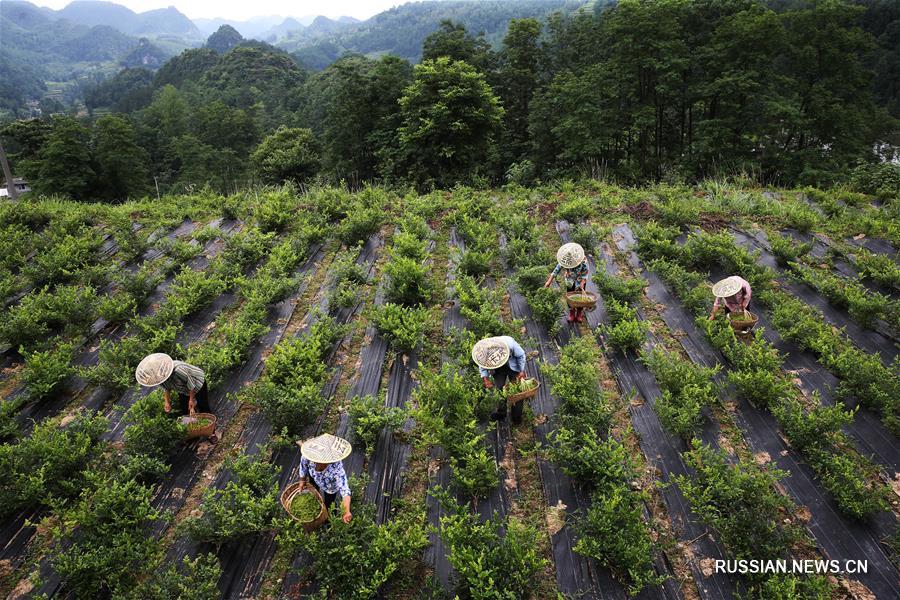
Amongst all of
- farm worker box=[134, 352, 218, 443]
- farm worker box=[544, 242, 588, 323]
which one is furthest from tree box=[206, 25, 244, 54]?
farm worker box=[134, 352, 218, 443]

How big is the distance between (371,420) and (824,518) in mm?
4443

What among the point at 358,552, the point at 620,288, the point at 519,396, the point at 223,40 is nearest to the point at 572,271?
the point at 620,288

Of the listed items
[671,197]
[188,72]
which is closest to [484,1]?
[188,72]

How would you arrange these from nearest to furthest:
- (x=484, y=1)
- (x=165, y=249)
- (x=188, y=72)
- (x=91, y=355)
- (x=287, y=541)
Answer: (x=287, y=541)
(x=91, y=355)
(x=165, y=249)
(x=188, y=72)
(x=484, y=1)

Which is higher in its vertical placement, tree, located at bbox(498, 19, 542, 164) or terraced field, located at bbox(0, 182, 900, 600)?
tree, located at bbox(498, 19, 542, 164)

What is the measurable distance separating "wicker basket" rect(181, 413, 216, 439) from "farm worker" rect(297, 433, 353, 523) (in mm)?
1646

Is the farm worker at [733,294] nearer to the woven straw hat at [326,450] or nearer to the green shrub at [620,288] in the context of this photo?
the green shrub at [620,288]

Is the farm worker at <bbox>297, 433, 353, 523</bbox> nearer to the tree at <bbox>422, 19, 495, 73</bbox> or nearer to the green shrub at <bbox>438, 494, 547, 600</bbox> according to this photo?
the green shrub at <bbox>438, 494, 547, 600</bbox>

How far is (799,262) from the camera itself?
8383mm

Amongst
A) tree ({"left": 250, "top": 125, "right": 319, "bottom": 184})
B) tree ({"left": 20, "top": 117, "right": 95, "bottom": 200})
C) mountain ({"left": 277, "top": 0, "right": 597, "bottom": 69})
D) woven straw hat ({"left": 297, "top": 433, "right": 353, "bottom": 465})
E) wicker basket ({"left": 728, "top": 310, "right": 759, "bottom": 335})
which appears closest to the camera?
woven straw hat ({"left": 297, "top": 433, "right": 353, "bottom": 465})

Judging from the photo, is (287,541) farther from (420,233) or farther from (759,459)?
(420,233)

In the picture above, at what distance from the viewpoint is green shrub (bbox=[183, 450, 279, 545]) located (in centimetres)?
421

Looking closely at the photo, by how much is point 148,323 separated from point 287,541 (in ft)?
15.0

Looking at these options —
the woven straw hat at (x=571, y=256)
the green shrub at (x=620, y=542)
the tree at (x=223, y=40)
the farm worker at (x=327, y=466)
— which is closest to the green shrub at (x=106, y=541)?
the farm worker at (x=327, y=466)
